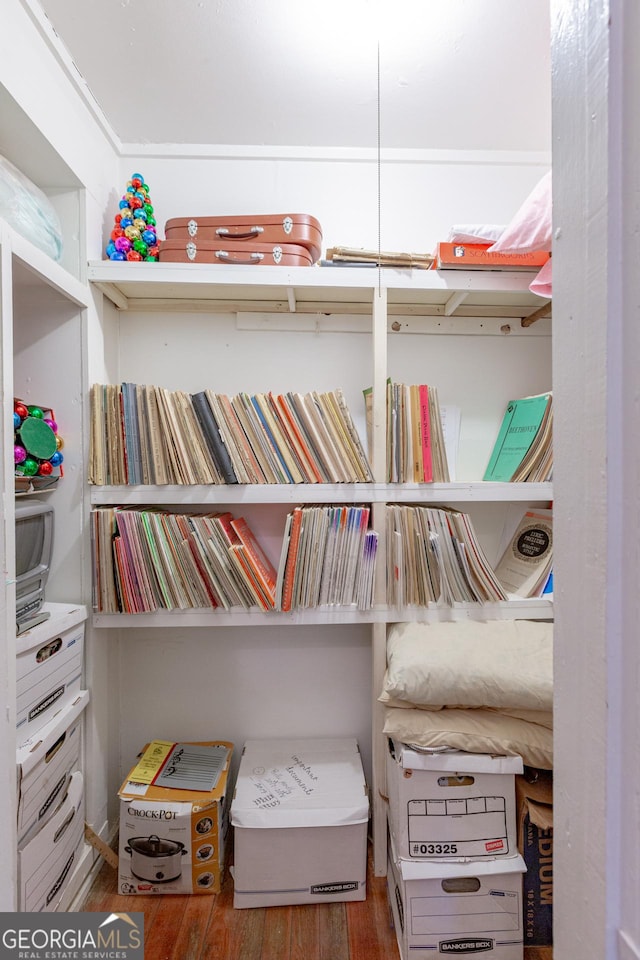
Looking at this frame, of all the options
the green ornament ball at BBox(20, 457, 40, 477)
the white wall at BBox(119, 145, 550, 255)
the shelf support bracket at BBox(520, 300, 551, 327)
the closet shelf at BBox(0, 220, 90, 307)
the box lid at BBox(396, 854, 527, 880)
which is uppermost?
the white wall at BBox(119, 145, 550, 255)

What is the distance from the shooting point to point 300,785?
1507 mm

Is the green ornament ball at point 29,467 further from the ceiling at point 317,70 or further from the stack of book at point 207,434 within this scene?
the ceiling at point 317,70

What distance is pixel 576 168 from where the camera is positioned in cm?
44

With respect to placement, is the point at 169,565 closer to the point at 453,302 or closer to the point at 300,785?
the point at 300,785

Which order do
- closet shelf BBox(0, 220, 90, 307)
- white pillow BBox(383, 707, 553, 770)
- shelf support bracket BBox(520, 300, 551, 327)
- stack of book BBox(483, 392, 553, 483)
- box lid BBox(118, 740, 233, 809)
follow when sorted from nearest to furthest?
closet shelf BBox(0, 220, 90, 307), white pillow BBox(383, 707, 553, 770), box lid BBox(118, 740, 233, 809), stack of book BBox(483, 392, 553, 483), shelf support bracket BBox(520, 300, 551, 327)

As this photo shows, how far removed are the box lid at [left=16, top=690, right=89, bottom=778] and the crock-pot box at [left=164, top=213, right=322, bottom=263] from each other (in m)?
1.42

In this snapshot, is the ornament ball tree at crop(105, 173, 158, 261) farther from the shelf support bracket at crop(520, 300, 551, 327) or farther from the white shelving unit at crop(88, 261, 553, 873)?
the shelf support bracket at crop(520, 300, 551, 327)

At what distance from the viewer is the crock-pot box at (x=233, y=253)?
149 cm

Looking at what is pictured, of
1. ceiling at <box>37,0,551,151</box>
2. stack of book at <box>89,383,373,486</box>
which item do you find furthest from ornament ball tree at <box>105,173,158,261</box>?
stack of book at <box>89,383,373,486</box>

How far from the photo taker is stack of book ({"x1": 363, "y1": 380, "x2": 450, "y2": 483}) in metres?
1.51

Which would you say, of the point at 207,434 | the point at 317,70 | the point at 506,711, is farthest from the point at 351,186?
the point at 506,711

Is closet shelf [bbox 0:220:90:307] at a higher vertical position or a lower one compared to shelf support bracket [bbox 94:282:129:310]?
lower

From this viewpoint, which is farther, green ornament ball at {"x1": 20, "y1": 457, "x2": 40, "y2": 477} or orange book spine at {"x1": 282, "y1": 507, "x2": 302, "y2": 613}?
orange book spine at {"x1": 282, "y1": 507, "x2": 302, "y2": 613}

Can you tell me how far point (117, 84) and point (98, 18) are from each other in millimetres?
205
